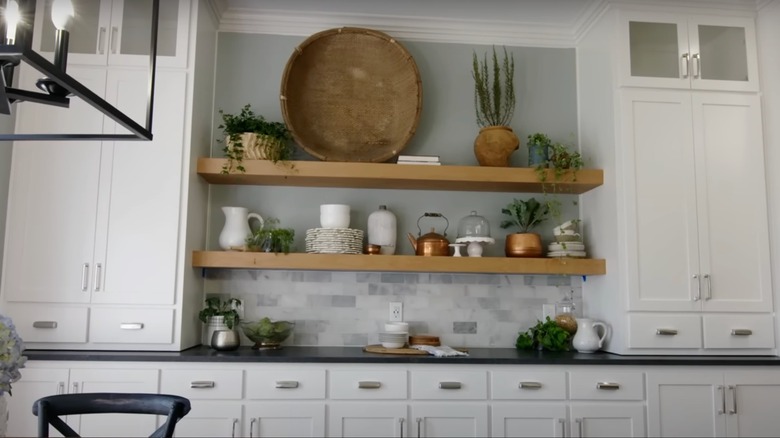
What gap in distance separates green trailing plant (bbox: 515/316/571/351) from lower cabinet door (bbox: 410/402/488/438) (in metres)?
0.60

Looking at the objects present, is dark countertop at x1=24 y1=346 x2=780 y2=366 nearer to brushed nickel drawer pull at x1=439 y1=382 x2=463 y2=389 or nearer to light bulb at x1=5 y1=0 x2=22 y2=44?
brushed nickel drawer pull at x1=439 y1=382 x2=463 y2=389

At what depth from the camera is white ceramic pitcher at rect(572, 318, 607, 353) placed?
3.04 m

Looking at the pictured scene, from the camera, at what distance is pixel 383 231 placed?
3.21 m

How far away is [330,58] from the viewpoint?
3371 millimetres

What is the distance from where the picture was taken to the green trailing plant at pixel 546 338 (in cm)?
311

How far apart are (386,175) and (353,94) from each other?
62cm

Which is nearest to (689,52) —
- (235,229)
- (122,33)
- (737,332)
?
(737,332)

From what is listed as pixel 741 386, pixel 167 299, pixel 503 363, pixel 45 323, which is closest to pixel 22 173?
pixel 45 323

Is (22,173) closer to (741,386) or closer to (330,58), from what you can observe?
(330,58)

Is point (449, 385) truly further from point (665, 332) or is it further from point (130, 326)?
point (130, 326)

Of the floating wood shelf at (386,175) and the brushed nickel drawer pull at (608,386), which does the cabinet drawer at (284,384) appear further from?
the brushed nickel drawer pull at (608,386)

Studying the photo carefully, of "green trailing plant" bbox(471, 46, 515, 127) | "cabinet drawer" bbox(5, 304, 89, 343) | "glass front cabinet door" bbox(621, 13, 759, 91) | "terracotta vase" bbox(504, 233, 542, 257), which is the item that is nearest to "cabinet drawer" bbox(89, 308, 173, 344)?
"cabinet drawer" bbox(5, 304, 89, 343)

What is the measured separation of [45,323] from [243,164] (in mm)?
1199

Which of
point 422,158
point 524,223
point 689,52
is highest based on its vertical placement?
point 689,52
